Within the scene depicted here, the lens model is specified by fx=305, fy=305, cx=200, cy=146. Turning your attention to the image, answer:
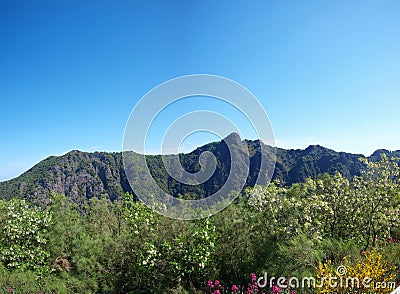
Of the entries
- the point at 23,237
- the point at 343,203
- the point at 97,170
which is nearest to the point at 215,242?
the point at 343,203

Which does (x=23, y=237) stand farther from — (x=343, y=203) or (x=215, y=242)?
(x=343, y=203)

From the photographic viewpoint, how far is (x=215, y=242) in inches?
272

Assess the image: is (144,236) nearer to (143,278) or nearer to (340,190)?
(143,278)

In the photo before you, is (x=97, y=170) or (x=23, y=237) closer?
(x=23, y=237)

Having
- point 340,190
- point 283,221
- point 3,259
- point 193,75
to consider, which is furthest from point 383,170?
point 3,259

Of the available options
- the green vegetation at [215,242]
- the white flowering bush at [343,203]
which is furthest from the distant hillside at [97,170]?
the green vegetation at [215,242]

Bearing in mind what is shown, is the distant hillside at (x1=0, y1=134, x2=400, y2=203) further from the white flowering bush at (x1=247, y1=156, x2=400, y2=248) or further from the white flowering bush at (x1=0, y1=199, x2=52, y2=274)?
the white flowering bush at (x1=0, y1=199, x2=52, y2=274)

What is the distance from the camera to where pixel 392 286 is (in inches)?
201

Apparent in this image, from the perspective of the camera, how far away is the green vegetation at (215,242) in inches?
252

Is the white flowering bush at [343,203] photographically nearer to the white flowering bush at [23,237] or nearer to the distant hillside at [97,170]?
the white flowering bush at [23,237]

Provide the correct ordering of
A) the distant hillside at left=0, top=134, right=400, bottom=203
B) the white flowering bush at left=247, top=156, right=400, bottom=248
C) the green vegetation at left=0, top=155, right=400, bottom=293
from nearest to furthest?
1. the green vegetation at left=0, top=155, right=400, bottom=293
2. the white flowering bush at left=247, top=156, right=400, bottom=248
3. the distant hillside at left=0, top=134, right=400, bottom=203

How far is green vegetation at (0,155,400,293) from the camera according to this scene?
639cm

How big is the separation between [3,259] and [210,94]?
6217mm

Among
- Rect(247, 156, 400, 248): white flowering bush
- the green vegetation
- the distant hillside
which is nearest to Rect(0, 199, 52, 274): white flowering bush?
the green vegetation
